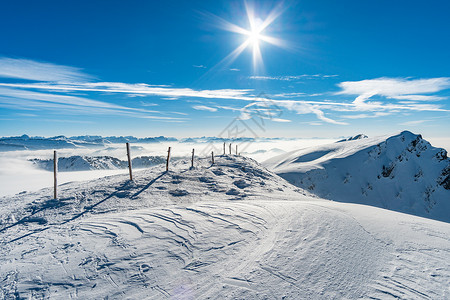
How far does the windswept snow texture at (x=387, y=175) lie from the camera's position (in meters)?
43.3

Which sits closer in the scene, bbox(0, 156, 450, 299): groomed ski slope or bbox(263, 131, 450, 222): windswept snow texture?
bbox(0, 156, 450, 299): groomed ski slope

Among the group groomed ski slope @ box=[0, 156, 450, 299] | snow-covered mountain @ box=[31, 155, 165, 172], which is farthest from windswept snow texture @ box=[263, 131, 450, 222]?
snow-covered mountain @ box=[31, 155, 165, 172]

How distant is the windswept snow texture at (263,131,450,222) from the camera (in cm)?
4328

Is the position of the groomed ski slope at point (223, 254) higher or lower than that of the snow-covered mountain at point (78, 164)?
higher

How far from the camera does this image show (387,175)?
4797 cm

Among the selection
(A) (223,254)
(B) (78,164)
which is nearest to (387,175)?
(A) (223,254)

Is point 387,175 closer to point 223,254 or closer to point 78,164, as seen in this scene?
point 223,254

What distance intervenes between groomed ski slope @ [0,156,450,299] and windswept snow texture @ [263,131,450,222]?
3629 cm

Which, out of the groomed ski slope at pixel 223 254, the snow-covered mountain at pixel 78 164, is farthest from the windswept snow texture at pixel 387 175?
the snow-covered mountain at pixel 78 164

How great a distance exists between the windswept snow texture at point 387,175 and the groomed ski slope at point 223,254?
119 ft

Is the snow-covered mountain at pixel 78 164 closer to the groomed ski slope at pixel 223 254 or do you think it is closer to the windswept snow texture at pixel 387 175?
the windswept snow texture at pixel 387 175

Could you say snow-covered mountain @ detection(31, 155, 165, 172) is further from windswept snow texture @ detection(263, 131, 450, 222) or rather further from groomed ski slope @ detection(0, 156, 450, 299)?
groomed ski slope @ detection(0, 156, 450, 299)

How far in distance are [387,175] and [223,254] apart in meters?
57.1

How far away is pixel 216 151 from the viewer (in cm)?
2919
